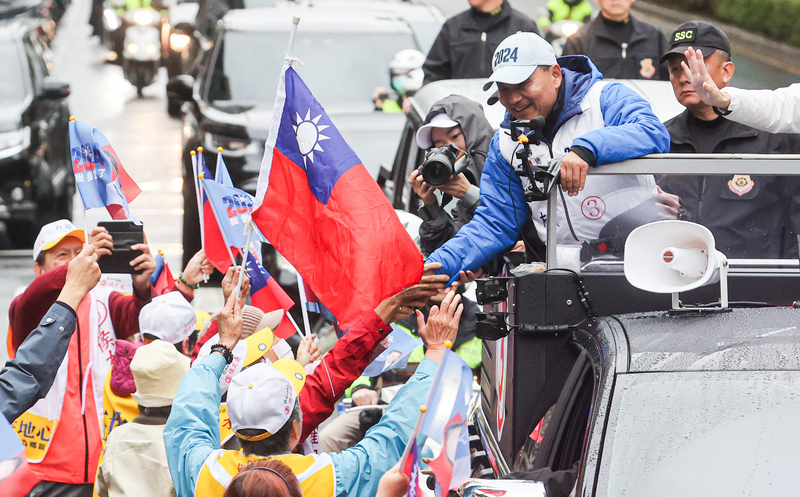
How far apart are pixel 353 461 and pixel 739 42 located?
20.0 m

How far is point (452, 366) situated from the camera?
3.15 meters

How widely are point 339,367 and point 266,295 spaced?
5.01ft

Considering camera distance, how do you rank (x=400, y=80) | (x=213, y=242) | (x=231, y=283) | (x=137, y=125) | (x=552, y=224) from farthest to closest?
(x=137, y=125)
(x=400, y=80)
(x=213, y=242)
(x=231, y=283)
(x=552, y=224)

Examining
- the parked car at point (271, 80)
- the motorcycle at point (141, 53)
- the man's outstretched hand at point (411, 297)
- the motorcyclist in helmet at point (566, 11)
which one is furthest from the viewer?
the motorcycle at point (141, 53)

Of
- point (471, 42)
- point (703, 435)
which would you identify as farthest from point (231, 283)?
point (471, 42)

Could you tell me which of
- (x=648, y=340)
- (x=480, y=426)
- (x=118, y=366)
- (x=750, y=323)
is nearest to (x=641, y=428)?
(x=648, y=340)

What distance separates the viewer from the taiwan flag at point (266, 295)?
559 cm

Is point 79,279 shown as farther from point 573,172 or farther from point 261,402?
point 573,172

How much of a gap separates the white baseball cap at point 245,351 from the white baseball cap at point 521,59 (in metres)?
1.47

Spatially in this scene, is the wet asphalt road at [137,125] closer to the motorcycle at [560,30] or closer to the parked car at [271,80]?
the parked car at [271,80]

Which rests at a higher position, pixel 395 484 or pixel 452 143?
pixel 452 143

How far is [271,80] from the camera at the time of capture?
10227mm

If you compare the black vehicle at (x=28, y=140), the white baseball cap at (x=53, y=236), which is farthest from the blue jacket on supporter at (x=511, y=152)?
the black vehicle at (x=28, y=140)

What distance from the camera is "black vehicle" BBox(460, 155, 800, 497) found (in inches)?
129
